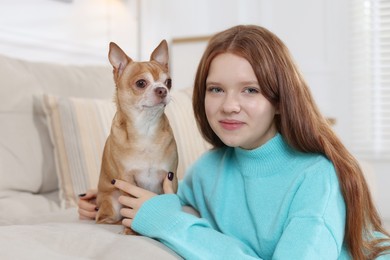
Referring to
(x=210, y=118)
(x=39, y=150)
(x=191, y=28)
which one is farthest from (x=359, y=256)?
(x=191, y=28)

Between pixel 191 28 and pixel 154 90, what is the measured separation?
2.43m

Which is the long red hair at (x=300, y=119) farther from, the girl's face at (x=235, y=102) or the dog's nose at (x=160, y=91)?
the dog's nose at (x=160, y=91)

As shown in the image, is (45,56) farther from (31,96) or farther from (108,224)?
(108,224)

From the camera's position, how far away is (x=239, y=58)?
3.60ft

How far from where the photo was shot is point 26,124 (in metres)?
1.64

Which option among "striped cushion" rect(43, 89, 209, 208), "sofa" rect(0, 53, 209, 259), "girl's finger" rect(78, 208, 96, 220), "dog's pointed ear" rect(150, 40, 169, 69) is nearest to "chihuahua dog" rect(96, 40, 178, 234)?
"dog's pointed ear" rect(150, 40, 169, 69)

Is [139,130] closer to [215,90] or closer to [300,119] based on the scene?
[215,90]

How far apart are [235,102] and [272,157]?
0.17 m

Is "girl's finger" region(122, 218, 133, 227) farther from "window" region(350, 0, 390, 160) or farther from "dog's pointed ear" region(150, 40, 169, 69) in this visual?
"window" region(350, 0, 390, 160)

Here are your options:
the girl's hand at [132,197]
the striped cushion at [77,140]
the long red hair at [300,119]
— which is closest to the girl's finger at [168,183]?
the girl's hand at [132,197]

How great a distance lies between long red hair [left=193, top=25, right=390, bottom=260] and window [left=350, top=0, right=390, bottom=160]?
1853 millimetres

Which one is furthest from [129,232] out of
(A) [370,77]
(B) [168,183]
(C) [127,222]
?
(A) [370,77]

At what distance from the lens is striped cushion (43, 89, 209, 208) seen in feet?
5.31

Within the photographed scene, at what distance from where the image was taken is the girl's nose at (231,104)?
107cm
